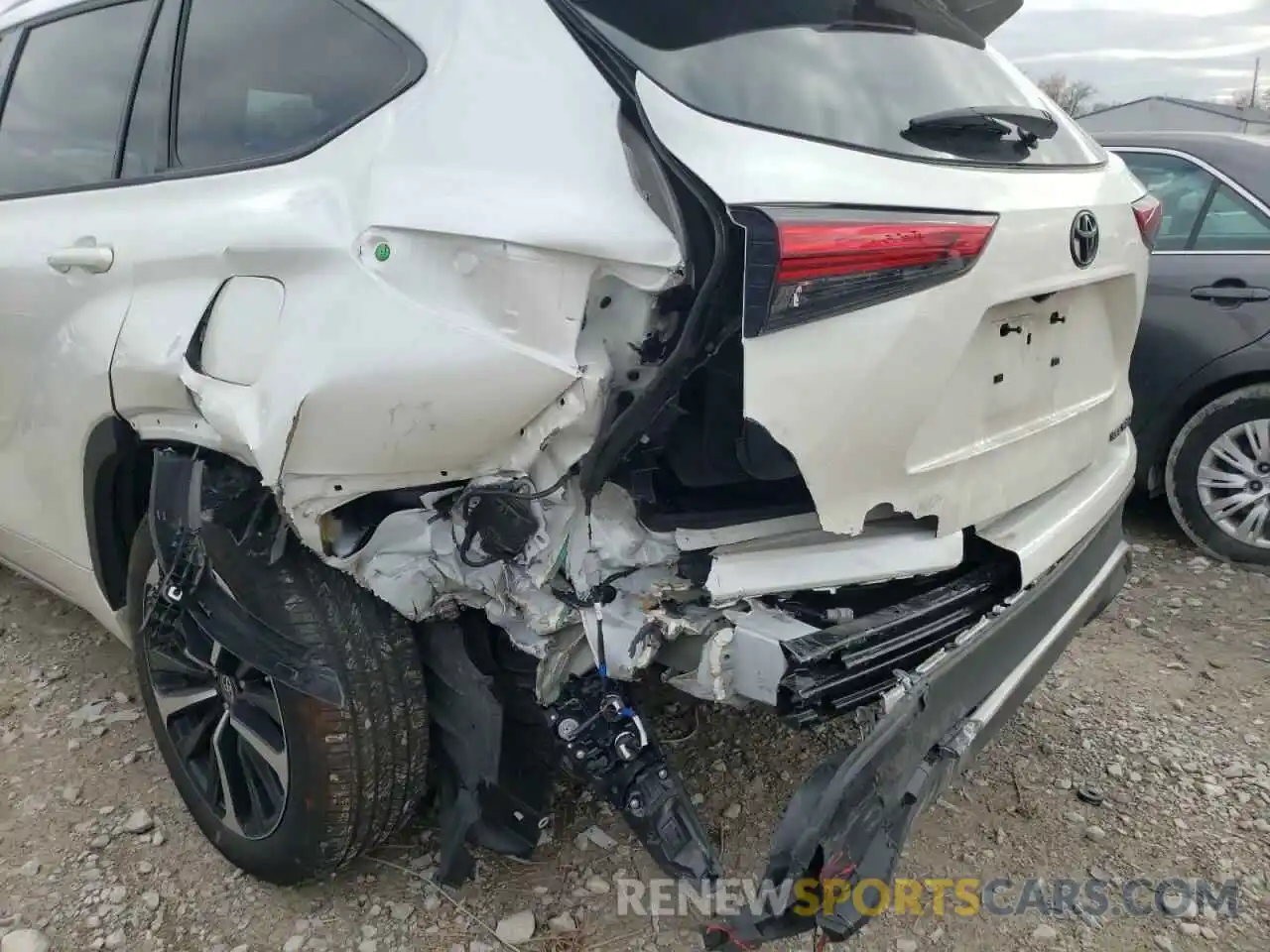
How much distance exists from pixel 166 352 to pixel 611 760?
1250 millimetres

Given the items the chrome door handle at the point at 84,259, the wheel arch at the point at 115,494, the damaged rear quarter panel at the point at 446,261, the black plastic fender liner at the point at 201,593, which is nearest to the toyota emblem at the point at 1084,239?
the damaged rear quarter panel at the point at 446,261

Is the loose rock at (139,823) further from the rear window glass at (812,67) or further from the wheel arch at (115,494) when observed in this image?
the rear window glass at (812,67)

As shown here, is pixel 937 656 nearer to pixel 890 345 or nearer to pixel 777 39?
pixel 890 345

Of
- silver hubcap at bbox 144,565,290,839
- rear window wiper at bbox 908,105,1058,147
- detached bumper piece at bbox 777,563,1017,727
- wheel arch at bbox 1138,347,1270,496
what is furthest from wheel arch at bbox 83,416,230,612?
wheel arch at bbox 1138,347,1270,496

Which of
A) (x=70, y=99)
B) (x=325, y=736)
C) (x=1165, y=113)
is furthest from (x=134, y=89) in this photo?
(x=1165, y=113)

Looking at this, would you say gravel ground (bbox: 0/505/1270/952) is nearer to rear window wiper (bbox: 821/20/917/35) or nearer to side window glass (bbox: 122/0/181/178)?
side window glass (bbox: 122/0/181/178)

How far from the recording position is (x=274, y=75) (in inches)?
86.3

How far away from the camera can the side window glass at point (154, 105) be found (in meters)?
2.43

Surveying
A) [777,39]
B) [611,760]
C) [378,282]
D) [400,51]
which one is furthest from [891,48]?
[611,760]

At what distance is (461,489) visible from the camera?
1.98 m

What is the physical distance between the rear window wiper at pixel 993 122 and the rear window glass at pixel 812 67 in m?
0.02

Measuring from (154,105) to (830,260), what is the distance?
70.2 inches

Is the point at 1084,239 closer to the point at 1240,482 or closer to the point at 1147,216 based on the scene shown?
the point at 1147,216

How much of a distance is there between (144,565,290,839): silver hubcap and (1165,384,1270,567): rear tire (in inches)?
143
